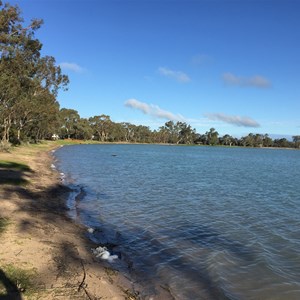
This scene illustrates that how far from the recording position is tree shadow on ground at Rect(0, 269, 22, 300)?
6305 millimetres

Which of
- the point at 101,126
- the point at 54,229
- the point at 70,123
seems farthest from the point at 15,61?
the point at 101,126

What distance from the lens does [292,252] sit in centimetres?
1152

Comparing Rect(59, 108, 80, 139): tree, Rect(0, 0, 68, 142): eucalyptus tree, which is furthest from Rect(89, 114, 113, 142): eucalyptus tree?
Rect(0, 0, 68, 142): eucalyptus tree

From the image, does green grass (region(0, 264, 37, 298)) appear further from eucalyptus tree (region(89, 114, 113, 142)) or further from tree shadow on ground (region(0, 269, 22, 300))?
eucalyptus tree (region(89, 114, 113, 142))

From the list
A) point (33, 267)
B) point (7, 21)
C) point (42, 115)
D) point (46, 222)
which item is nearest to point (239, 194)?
point (46, 222)

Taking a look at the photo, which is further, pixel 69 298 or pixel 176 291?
pixel 176 291

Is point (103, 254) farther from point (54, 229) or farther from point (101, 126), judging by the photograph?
point (101, 126)

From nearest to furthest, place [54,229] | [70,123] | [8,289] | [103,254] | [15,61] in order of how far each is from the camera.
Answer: [8,289] → [103,254] → [54,229] → [15,61] → [70,123]

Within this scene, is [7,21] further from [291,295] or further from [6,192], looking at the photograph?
[291,295]

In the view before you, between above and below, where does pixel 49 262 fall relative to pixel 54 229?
above

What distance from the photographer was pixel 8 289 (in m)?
6.58

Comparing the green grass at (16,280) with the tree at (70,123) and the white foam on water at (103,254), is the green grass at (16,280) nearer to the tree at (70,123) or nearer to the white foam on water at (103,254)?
the white foam on water at (103,254)

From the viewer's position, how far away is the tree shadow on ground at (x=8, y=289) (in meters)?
6.30

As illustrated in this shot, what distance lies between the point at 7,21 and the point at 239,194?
108 ft
